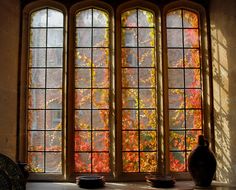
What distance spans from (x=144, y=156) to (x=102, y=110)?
832 mm

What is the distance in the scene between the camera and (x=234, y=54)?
181 inches

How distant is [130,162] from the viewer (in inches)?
198

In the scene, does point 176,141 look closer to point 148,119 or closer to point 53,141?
point 148,119

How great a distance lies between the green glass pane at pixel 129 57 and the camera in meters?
5.21

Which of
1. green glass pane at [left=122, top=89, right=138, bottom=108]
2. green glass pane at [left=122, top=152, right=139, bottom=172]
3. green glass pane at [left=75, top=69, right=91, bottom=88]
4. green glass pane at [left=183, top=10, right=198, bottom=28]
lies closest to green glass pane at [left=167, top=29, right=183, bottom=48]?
green glass pane at [left=183, top=10, right=198, bottom=28]

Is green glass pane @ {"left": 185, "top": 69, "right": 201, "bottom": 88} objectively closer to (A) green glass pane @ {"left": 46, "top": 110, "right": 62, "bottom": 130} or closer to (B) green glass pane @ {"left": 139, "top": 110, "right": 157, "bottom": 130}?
(B) green glass pane @ {"left": 139, "top": 110, "right": 157, "bottom": 130}

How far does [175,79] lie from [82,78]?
127 centimetres

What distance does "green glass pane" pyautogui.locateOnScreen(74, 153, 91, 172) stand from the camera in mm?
5020

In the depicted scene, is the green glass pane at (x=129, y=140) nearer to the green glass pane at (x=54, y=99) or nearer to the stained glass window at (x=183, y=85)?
the stained glass window at (x=183, y=85)

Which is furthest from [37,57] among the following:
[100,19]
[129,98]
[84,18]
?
[129,98]

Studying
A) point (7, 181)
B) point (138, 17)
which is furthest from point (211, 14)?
point (7, 181)

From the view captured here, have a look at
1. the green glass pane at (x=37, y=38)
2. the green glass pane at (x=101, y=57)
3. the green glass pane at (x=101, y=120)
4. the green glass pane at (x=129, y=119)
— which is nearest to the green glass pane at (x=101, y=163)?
the green glass pane at (x=101, y=120)

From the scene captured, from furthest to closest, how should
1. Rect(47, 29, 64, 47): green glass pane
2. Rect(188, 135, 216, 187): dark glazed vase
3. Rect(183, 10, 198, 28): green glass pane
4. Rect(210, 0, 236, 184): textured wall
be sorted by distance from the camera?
Rect(183, 10, 198, 28): green glass pane
Rect(47, 29, 64, 47): green glass pane
Rect(210, 0, 236, 184): textured wall
Rect(188, 135, 216, 187): dark glazed vase

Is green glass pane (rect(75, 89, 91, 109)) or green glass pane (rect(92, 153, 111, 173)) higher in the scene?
green glass pane (rect(75, 89, 91, 109))
